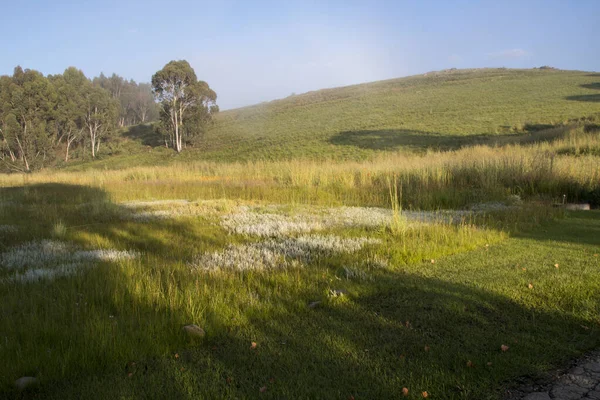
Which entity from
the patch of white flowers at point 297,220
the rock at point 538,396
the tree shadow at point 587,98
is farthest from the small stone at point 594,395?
the tree shadow at point 587,98

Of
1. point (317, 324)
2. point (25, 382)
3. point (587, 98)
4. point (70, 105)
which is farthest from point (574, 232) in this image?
point (70, 105)

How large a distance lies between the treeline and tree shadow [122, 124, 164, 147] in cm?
485

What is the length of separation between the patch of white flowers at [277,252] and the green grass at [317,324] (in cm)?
34

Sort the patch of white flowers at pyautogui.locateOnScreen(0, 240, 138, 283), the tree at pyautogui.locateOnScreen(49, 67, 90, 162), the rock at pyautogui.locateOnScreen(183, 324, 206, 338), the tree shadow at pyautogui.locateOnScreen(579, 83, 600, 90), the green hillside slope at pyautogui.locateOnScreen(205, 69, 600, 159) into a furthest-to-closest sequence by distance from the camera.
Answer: the tree shadow at pyautogui.locateOnScreen(579, 83, 600, 90), the tree at pyautogui.locateOnScreen(49, 67, 90, 162), the green hillside slope at pyautogui.locateOnScreen(205, 69, 600, 159), the patch of white flowers at pyautogui.locateOnScreen(0, 240, 138, 283), the rock at pyautogui.locateOnScreen(183, 324, 206, 338)

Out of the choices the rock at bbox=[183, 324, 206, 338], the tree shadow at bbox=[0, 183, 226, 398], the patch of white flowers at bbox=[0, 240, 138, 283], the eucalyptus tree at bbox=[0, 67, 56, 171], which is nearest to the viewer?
the tree shadow at bbox=[0, 183, 226, 398]

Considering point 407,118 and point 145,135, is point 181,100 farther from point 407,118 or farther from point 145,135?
point 407,118

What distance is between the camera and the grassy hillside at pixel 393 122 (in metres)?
38.3

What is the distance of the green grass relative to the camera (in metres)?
3.02

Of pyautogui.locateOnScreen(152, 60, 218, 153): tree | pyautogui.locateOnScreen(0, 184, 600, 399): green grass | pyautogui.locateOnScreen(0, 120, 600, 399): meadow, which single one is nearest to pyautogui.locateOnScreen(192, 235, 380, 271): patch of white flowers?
pyautogui.locateOnScreen(0, 120, 600, 399): meadow

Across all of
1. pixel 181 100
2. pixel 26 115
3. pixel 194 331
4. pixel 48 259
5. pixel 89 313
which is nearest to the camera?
pixel 194 331

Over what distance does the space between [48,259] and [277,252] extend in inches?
148

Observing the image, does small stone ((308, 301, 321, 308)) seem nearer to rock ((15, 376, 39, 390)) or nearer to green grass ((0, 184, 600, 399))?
green grass ((0, 184, 600, 399))

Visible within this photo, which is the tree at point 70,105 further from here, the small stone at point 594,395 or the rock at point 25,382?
the small stone at point 594,395

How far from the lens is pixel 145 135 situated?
68438mm
